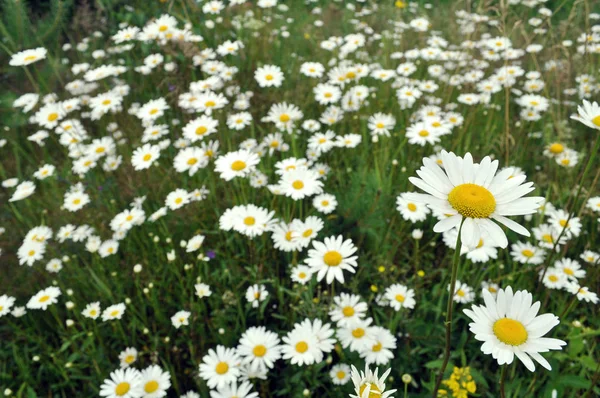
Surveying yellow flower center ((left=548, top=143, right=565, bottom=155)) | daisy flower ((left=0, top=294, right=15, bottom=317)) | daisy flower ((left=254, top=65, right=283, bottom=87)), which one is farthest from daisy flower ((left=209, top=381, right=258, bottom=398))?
yellow flower center ((left=548, top=143, right=565, bottom=155))

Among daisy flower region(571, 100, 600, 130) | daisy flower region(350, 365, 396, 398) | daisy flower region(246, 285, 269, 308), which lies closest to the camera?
daisy flower region(350, 365, 396, 398)

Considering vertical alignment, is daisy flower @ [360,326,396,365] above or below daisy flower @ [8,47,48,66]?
below

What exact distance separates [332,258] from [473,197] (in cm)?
81

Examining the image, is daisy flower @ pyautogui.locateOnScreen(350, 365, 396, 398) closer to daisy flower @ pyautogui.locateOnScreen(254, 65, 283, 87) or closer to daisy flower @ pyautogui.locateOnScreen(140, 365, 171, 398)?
daisy flower @ pyautogui.locateOnScreen(140, 365, 171, 398)

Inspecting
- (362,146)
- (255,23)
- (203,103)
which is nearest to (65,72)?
(255,23)

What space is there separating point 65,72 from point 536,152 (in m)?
3.86

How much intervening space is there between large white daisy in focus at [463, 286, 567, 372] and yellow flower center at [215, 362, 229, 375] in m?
0.95

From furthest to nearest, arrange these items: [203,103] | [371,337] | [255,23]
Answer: [255,23], [203,103], [371,337]

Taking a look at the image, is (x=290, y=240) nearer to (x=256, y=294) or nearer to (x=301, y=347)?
(x=256, y=294)

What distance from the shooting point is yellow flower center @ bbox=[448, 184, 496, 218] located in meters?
0.88

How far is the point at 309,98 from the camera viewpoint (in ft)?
10.5

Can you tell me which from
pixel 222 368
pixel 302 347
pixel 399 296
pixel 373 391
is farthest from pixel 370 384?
pixel 399 296

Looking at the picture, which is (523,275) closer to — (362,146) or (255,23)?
(362,146)

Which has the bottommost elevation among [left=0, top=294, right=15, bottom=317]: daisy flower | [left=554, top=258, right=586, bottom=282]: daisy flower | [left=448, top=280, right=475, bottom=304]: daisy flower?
[left=554, top=258, right=586, bottom=282]: daisy flower
